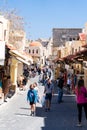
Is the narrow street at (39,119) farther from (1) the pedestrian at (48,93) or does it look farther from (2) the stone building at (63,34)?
(2) the stone building at (63,34)

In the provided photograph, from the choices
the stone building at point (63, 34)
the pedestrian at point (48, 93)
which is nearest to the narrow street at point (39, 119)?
the pedestrian at point (48, 93)

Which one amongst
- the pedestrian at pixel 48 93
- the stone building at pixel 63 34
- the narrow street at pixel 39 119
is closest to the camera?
the narrow street at pixel 39 119

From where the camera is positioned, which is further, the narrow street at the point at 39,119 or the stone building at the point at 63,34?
the stone building at the point at 63,34

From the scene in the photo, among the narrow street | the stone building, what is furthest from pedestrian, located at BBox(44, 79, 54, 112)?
the stone building

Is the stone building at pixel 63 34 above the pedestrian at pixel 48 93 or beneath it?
above

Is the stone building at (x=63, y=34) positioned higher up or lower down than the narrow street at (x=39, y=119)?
higher up

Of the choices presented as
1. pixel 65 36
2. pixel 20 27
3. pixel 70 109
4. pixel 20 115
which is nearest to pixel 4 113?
pixel 20 115

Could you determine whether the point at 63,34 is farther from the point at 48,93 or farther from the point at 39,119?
the point at 39,119

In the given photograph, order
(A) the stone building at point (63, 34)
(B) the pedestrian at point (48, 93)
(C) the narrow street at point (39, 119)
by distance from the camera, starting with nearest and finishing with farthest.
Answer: (C) the narrow street at point (39, 119) → (B) the pedestrian at point (48, 93) → (A) the stone building at point (63, 34)

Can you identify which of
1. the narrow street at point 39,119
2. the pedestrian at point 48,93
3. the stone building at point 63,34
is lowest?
the narrow street at point 39,119

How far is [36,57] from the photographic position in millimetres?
135250

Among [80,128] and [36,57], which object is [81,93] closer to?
[80,128]

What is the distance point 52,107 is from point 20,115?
468 cm

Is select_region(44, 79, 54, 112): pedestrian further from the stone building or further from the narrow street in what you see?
the stone building
